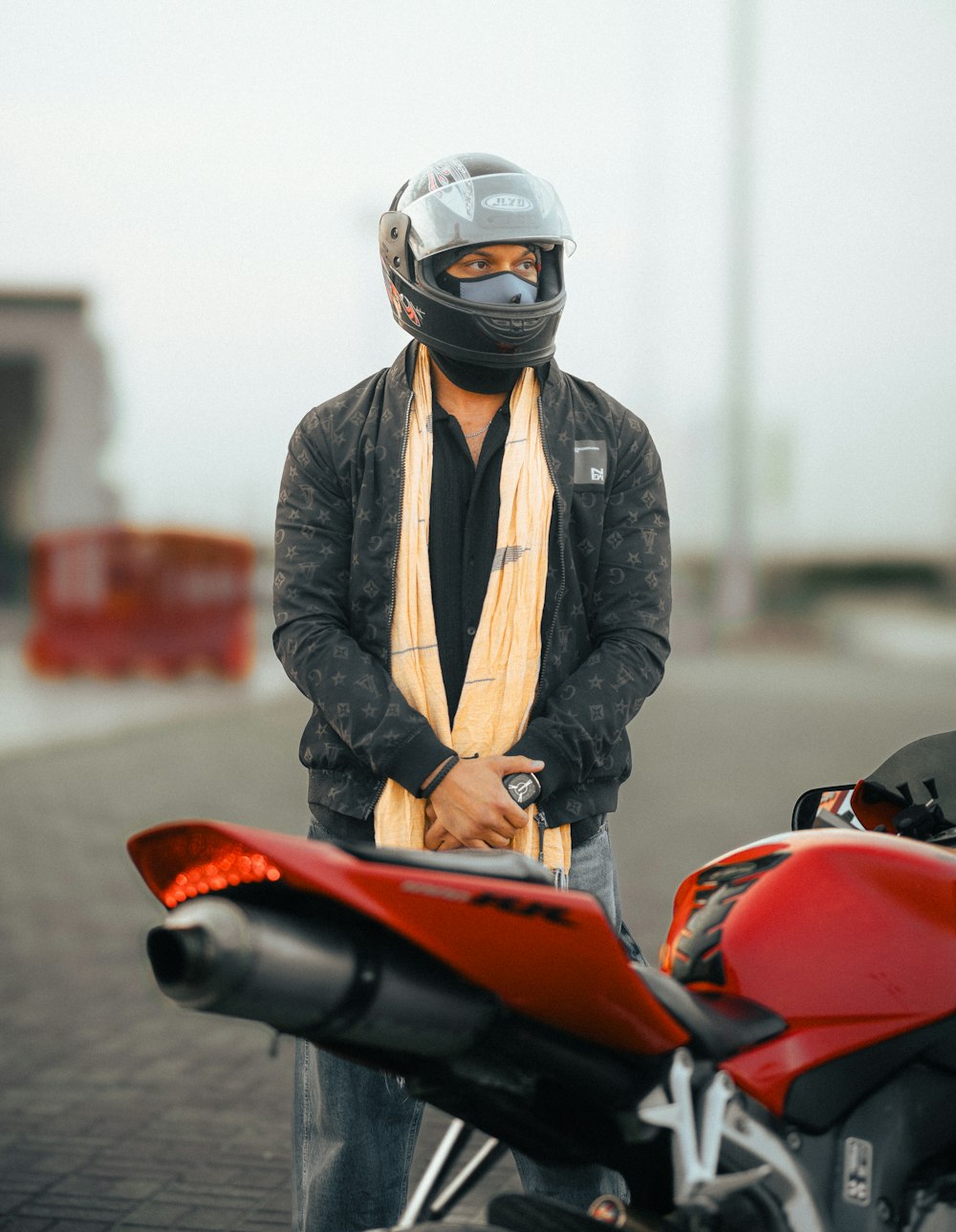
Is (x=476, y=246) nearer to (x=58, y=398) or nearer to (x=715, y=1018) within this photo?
(x=715, y=1018)

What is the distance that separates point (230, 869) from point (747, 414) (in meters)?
23.9

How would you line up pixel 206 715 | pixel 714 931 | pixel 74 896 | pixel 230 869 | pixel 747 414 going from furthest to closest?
1. pixel 747 414
2. pixel 206 715
3. pixel 74 896
4. pixel 714 931
5. pixel 230 869

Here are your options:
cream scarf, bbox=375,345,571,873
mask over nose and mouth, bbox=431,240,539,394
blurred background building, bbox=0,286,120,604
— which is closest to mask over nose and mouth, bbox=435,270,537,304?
mask over nose and mouth, bbox=431,240,539,394

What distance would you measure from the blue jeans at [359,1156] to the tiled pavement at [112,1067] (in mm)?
1228

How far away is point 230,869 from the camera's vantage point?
1.90 m

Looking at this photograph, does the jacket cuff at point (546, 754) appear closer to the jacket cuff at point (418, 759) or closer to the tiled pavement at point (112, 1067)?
the jacket cuff at point (418, 759)

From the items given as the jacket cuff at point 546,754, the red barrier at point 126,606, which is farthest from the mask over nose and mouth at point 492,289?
the red barrier at point 126,606

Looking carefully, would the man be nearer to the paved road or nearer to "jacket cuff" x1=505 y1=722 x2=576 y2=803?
"jacket cuff" x1=505 y1=722 x2=576 y2=803

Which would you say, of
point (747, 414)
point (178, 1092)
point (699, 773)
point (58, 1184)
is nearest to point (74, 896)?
→ point (178, 1092)

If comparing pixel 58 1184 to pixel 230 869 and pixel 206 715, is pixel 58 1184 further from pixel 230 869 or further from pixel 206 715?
pixel 206 715

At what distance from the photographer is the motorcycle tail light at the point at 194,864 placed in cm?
187

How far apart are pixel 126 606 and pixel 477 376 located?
14297mm

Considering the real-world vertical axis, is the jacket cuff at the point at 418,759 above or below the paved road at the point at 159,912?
above

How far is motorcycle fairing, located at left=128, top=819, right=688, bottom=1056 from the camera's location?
5.80ft
